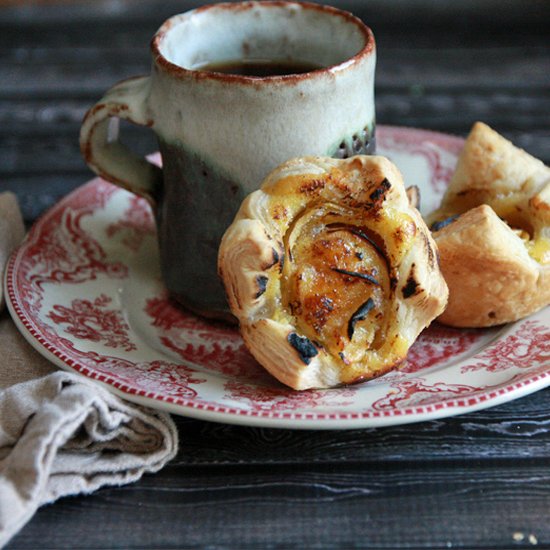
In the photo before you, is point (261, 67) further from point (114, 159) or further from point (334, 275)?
point (334, 275)

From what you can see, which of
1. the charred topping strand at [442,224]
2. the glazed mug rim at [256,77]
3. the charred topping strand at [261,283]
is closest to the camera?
the charred topping strand at [261,283]

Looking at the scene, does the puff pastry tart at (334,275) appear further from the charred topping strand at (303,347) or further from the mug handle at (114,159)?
the mug handle at (114,159)

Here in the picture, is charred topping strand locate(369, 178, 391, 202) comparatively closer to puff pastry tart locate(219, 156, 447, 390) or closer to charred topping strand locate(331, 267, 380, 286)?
puff pastry tart locate(219, 156, 447, 390)

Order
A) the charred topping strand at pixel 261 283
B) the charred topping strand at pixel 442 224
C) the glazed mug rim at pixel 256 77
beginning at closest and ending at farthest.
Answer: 1. the charred topping strand at pixel 261 283
2. the glazed mug rim at pixel 256 77
3. the charred topping strand at pixel 442 224

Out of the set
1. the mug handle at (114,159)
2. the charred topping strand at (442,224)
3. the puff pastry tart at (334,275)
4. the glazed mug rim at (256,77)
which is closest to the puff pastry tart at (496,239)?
the charred topping strand at (442,224)

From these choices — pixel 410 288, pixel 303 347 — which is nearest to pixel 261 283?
pixel 303 347

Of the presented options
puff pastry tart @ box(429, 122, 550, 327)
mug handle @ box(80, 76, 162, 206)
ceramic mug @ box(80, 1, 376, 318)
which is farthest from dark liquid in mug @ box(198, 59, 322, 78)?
puff pastry tart @ box(429, 122, 550, 327)
